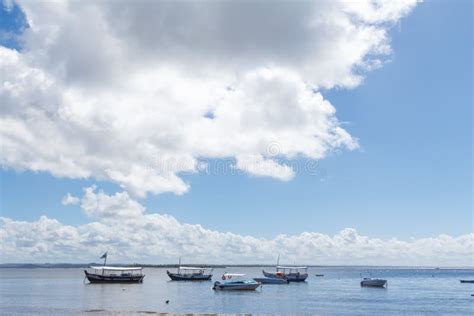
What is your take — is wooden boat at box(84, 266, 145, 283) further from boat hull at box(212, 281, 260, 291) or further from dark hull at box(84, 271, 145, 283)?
boat hull at box(212, 281, 260, 291)

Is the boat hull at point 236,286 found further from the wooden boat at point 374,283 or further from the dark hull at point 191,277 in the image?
the dark hull at point 191,277

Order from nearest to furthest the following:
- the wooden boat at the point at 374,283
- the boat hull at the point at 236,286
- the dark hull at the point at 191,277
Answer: the boat hull at the point at 236,286 → the wooden boat at the point at 374,283 → the dark hull at the point at 191,277

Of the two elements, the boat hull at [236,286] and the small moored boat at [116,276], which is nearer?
the boat hull at [236,286]

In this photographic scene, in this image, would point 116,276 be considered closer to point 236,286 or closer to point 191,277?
point 191,277

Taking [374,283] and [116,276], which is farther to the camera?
[116,276]

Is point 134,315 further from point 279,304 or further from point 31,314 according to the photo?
point 279,304

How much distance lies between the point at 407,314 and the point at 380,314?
4.01 m

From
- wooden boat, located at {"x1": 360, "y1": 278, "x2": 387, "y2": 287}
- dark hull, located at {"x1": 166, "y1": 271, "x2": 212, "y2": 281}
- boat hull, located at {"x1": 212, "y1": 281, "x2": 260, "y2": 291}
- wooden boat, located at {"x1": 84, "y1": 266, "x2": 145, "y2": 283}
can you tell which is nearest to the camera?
boat hull, located at {"x1": 212, "y1": 281, "x2": 260, "y2": 291}

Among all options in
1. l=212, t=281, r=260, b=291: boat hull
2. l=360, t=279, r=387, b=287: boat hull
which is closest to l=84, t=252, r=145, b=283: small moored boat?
l=212, t=281, r=260, b=291: boat hull

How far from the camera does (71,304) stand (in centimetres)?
7906

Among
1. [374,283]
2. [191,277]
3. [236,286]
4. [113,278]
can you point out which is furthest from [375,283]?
[113,278]

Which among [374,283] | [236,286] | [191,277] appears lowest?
[191,277]

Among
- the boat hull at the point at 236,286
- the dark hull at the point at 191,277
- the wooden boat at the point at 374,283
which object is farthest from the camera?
the dark hull at the point at 191,277

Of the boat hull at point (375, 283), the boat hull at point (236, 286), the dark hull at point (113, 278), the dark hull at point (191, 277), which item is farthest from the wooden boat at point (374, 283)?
the dark hull at point (113, 278)
